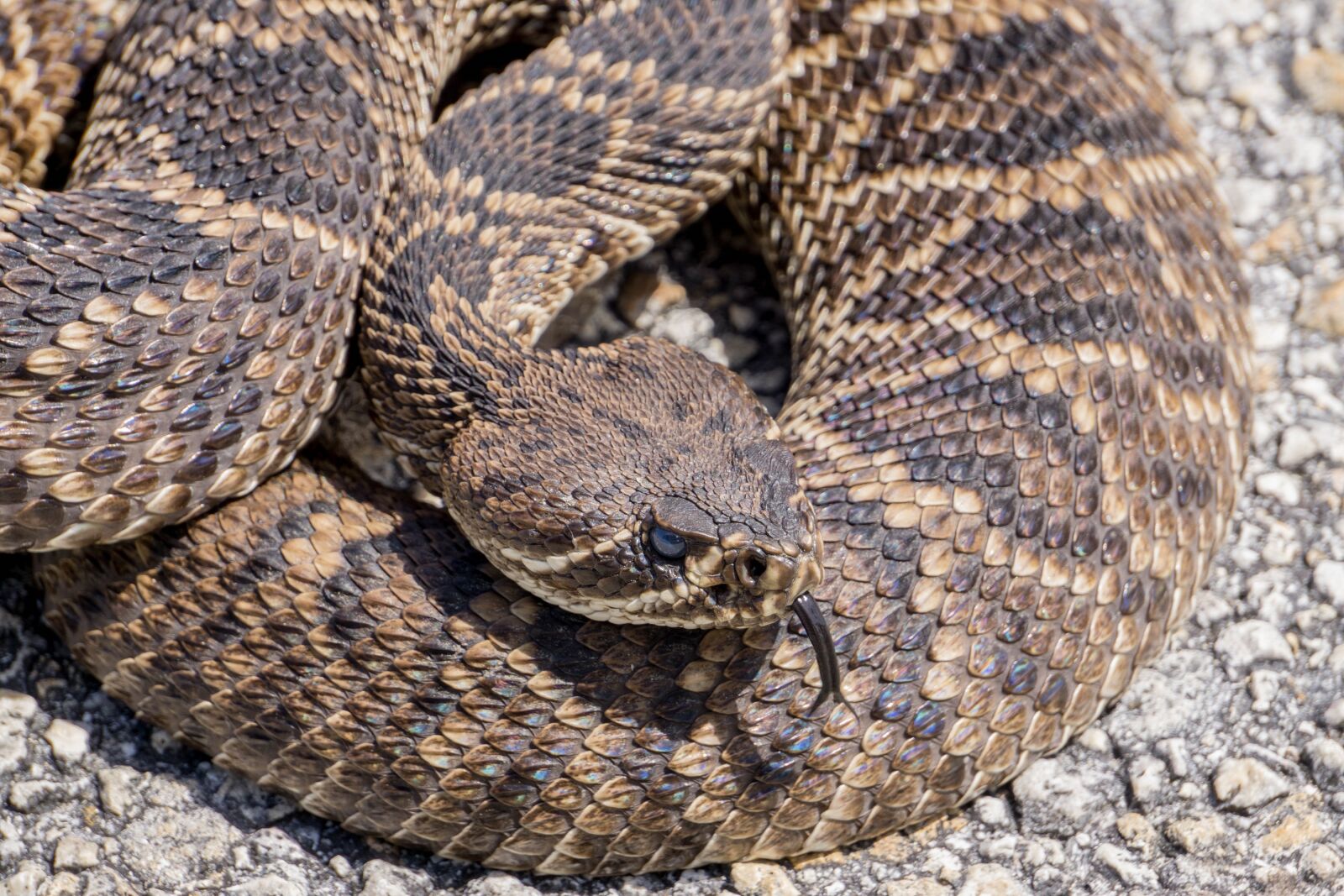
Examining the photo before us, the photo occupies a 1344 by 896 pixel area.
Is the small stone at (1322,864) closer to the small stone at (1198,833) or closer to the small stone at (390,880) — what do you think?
the small stone at (1198,833)

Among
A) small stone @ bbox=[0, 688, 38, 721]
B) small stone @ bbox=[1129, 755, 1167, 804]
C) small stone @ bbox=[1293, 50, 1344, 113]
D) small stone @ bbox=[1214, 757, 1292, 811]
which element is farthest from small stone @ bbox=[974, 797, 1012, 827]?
small stone @ bbox=[1293, 50, 1344, 113]

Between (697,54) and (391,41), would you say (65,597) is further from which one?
(697,54)

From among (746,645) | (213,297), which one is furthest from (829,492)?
(213,297)

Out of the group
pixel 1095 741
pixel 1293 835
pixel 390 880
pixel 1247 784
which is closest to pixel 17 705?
pixel 390 880

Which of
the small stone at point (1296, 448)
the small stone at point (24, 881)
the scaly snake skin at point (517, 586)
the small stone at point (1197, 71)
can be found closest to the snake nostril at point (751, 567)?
the scaly snake skin at point (517, 586)

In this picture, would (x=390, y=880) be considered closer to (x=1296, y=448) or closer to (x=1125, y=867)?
(x=1125, y=867)

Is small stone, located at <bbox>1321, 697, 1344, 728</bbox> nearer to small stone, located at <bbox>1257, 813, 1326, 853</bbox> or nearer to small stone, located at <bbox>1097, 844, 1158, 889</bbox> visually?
small stone, located at <bbox>1257, 813, 1326, 853</bbox>
